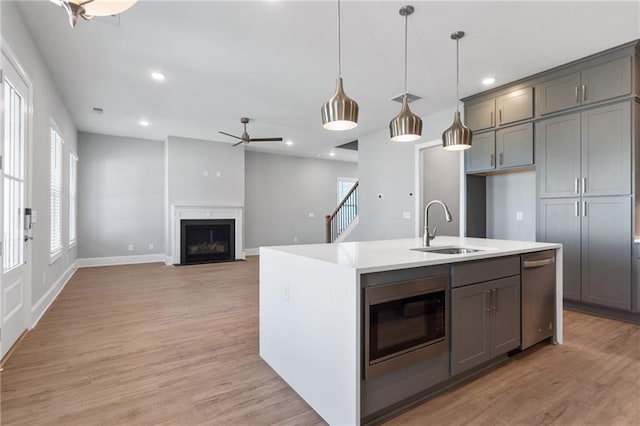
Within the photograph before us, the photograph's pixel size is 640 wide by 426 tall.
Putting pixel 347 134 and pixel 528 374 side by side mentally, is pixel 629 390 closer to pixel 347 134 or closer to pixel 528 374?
pixel 528 374

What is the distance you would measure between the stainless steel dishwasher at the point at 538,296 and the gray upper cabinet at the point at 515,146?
1.82 metres

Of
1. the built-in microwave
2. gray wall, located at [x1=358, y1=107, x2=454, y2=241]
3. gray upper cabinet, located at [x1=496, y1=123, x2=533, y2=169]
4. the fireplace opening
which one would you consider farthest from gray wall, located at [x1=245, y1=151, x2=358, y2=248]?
the built-in microwave

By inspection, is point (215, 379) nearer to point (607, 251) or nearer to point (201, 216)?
point (607, 251)

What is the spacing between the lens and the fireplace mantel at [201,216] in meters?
7.22

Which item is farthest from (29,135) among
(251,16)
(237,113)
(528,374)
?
(528,374)

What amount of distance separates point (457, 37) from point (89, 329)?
15.2 feet

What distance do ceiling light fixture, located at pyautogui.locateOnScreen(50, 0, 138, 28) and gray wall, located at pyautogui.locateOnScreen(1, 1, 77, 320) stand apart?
6.83ft

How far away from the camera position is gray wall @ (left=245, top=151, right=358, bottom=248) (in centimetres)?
888

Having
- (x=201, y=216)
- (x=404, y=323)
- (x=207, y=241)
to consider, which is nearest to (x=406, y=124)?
(x=404, y=323)

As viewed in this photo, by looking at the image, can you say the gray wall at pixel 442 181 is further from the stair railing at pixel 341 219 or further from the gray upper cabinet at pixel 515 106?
the stair railing at pixel 341 219

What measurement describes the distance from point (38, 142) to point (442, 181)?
235 inches

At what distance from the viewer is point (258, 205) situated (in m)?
8.94

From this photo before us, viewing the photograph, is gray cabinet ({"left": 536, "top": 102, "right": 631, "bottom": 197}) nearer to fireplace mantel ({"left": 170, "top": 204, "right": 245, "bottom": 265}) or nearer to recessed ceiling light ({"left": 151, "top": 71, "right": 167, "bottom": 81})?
recessed ceiling light ({"left": 151, "top": 71, "right": 167, "bottom": 81})

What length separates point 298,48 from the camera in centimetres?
338
